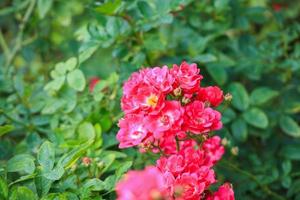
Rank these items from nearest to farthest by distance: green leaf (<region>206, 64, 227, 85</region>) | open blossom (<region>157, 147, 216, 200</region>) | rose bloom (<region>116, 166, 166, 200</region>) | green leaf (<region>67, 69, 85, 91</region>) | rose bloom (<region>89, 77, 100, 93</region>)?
rose bloom (<region>116, 166, 166, 200</region>)
open blossom (<region>157, 147, 216, 200</region>)
green leaf (<region>67, 69, 85, 91</region>)
green leaf (<region>206, 64, 227, 85</region>)
rose bloom (<region>89, 77, 100, 93</region>)

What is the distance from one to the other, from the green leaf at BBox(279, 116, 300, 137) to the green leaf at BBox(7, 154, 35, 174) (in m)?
0.92

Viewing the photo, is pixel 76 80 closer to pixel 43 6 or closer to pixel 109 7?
pixel 109 7

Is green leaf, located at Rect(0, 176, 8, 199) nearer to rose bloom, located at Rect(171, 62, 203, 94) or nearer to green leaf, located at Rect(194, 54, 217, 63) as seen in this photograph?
rose bloom, located at Rect(171, 62, 203, 94)

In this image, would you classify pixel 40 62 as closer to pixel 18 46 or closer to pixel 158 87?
pixel 18 46

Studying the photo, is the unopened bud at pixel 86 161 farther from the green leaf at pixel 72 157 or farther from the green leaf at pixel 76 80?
the green leaf at pixel 76 80

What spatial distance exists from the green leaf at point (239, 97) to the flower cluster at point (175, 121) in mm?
555

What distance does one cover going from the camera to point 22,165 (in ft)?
4.18

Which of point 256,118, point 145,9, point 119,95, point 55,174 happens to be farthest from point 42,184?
point 256,118

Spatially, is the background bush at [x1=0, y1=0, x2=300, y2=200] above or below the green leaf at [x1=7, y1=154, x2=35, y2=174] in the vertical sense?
below

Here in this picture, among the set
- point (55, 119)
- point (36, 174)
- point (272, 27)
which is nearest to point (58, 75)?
point (55, 119)

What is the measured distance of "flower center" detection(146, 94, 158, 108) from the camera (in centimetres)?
117

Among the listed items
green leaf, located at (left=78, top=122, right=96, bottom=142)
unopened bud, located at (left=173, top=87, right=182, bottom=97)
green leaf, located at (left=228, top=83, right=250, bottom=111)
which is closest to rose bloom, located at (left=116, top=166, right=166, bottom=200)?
unopened bud, located at (left=173, top=87, right=182, bottom=97)

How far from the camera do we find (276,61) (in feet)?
6.60

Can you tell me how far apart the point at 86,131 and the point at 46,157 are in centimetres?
28
